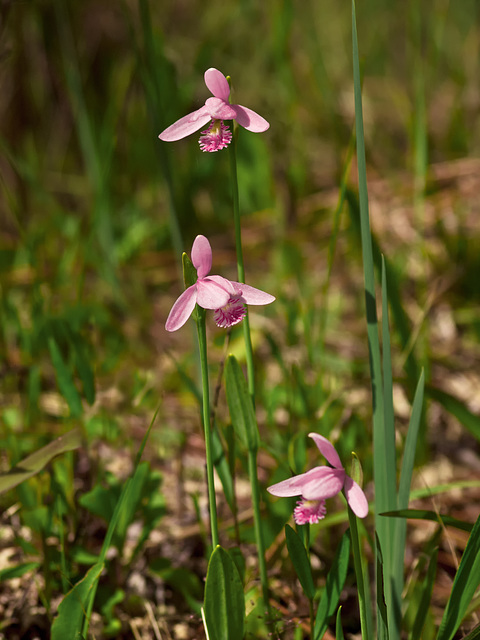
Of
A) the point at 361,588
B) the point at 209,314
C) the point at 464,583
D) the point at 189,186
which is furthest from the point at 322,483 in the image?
the point at 189,186

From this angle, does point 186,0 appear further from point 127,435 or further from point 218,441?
point 218,441

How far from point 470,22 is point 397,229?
228 centimetres

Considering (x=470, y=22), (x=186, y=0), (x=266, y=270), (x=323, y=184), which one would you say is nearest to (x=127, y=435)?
(x=266, y=270)

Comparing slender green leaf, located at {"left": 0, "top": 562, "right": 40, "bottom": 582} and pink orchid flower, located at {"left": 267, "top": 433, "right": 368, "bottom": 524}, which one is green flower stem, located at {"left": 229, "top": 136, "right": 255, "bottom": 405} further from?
slender green leaf, located at {"left": 0, "top": 562, "right": 40, "bottom": 582}

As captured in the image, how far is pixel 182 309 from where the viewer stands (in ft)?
2.56

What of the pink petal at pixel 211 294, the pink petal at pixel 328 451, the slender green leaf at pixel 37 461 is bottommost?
the slender green leaf at pixel 37 461

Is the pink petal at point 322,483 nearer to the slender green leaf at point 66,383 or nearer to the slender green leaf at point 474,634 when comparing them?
the slender green leaf at point 474,634

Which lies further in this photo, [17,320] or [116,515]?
[17,320]

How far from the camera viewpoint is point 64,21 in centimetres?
206

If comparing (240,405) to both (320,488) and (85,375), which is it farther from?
(85,375)

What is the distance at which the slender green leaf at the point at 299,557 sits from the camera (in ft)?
2.77

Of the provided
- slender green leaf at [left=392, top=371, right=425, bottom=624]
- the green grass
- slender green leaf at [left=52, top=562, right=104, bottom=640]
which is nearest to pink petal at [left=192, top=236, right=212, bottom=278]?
the green grass

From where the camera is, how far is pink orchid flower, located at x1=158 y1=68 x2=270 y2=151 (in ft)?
2.63

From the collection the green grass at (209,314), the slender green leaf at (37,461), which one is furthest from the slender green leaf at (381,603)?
the slender green leaf at (37,461)
